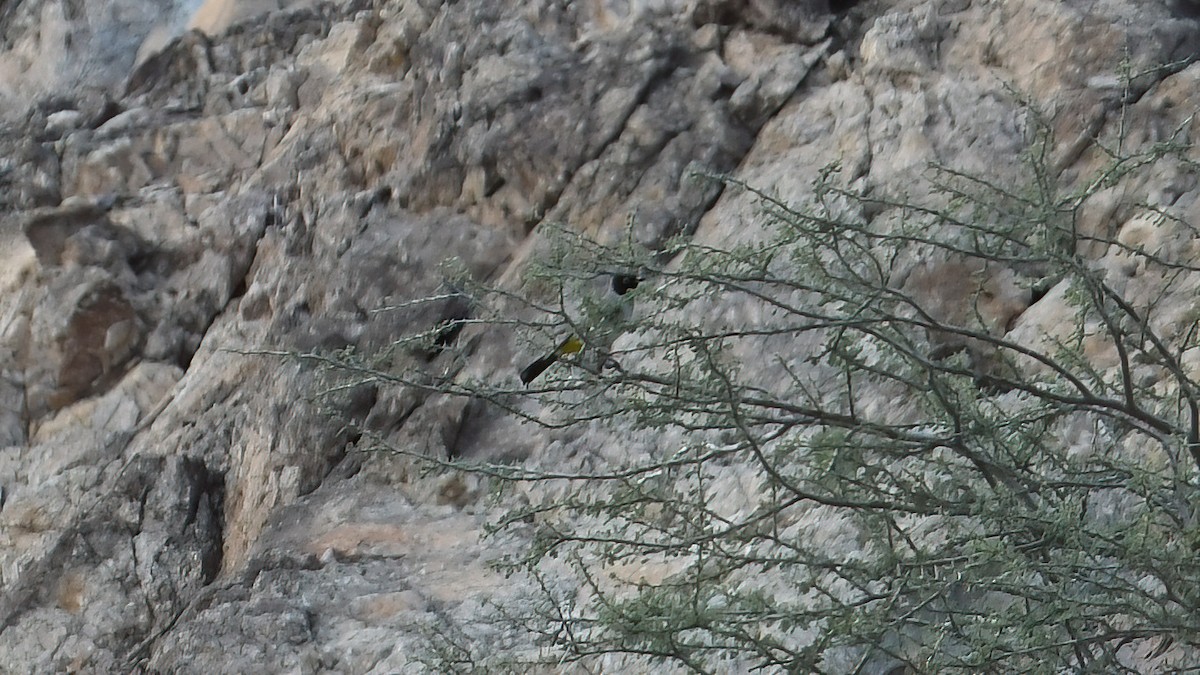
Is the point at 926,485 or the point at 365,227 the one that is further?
the point at 365,227

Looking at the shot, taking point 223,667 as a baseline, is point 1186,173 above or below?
above

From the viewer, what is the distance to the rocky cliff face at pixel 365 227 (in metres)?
3.57

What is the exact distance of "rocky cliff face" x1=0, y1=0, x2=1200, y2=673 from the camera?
357 cm

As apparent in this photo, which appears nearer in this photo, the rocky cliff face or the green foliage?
the green foliage

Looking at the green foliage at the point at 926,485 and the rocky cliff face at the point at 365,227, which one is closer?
the green foliage at the point at 926,485

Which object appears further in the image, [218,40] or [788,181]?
[218,40]

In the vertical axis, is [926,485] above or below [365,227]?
above

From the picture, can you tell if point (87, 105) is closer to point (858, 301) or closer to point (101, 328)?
point (101, 328)

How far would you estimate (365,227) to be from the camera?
4.87m

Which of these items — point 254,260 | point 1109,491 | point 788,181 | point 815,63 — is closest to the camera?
point 1109,491

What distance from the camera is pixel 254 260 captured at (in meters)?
5.45

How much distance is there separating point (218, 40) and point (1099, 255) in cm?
546

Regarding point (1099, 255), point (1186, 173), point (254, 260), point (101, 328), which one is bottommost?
point (101, 328)

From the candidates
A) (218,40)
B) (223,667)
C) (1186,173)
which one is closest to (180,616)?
(223,667)
